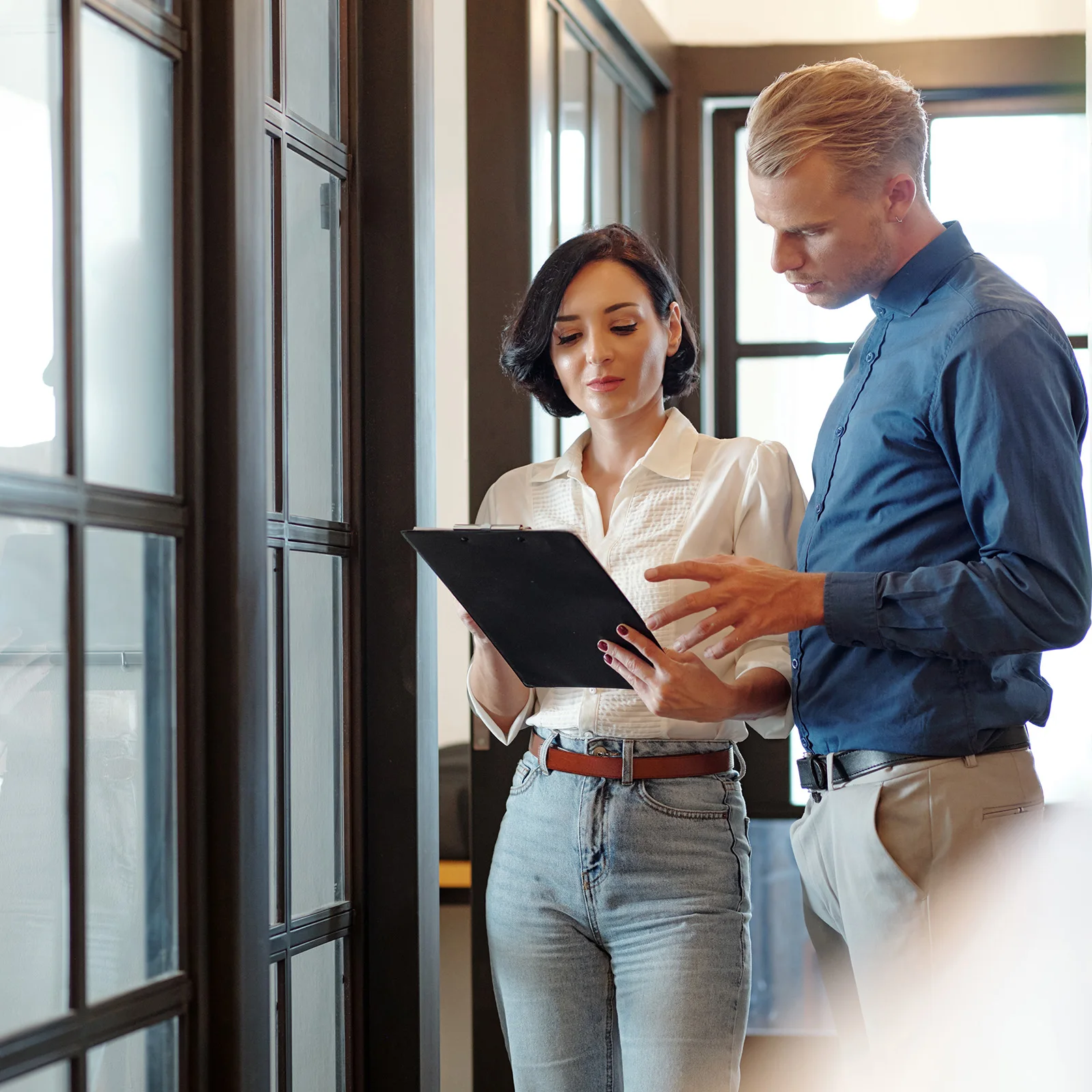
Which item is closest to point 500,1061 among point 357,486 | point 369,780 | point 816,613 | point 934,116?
point 369,780

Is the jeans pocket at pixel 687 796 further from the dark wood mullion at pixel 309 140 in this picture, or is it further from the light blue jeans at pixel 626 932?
the dark wood mullion at pixel 309 140

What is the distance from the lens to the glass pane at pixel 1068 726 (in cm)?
284

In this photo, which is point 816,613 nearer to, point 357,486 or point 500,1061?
point 357,486

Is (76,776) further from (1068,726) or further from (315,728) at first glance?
(1068,726)

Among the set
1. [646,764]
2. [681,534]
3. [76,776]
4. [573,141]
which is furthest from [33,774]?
[573,141]

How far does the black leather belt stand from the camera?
1.36 meters

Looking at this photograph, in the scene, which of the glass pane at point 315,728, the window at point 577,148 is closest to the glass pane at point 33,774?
the glass pane at point 315,728

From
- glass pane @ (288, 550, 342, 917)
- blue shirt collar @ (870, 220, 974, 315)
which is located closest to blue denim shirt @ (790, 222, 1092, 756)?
blue shirt collar @ (870, 220, 974, 315)

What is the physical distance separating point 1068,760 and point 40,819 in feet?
7.81

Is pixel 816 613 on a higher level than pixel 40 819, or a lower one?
higher

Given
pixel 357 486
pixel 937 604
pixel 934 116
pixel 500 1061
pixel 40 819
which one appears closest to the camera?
pixel 40 819

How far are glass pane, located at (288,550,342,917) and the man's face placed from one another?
71 cm

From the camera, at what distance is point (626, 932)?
1.50m

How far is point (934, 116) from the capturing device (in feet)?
10.1
